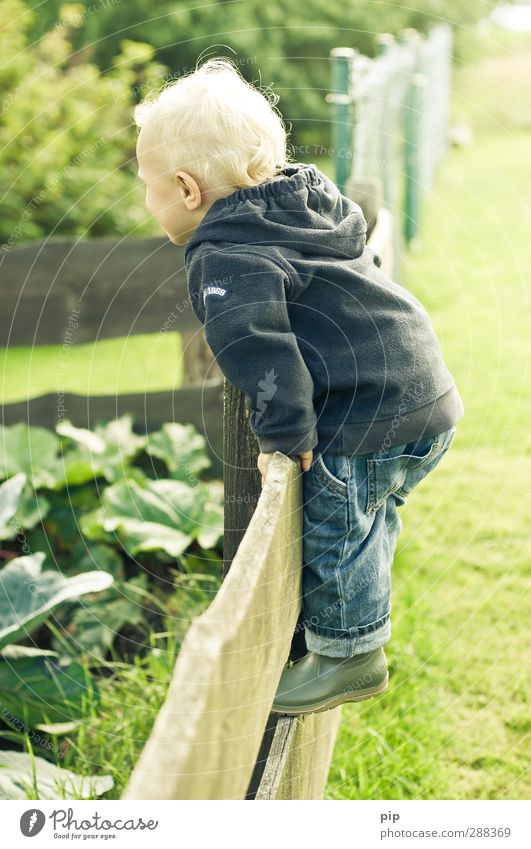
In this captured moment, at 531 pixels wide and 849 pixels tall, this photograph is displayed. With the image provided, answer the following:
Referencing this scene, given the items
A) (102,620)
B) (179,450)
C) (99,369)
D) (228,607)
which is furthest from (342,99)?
(228,607)

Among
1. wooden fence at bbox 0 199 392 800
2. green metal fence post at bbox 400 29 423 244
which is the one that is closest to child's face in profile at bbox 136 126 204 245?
wooden fence at bbox 0 199 392 800

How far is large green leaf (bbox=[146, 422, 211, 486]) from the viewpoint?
3338 millimetres

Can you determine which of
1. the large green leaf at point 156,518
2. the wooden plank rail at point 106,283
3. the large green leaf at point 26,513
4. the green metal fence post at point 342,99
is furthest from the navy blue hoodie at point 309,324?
the green metal fence post at point 342,99

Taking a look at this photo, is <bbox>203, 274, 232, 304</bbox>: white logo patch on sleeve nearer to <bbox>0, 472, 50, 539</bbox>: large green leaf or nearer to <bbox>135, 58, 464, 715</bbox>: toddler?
<bbox>135, 58, 464, 715</bbox>: toddler

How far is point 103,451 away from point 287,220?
1762 millimetres

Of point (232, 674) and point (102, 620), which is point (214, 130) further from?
point (102, 620)

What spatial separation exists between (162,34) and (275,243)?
11.6 meters

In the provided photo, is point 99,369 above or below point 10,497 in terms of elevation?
below

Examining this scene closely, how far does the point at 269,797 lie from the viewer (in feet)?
5.09

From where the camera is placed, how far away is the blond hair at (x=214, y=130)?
5.79 feet

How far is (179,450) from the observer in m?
3.39

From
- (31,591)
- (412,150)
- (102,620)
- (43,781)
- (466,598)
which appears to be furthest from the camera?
(412,150)
